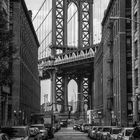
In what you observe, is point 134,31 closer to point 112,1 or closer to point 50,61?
point 112,1

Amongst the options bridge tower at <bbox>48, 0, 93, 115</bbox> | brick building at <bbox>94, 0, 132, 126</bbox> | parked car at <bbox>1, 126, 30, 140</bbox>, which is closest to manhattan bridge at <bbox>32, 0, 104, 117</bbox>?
bridge tower at <bbox>48, 0, 93, 115</bbox>

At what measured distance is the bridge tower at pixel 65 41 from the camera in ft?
506

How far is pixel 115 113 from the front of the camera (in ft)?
223

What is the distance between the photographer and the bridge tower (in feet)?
506

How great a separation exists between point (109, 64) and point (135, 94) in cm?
2967

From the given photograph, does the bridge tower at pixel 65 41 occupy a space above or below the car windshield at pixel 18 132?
above

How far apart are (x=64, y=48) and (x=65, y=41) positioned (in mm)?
3310

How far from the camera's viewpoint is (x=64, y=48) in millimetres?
153000

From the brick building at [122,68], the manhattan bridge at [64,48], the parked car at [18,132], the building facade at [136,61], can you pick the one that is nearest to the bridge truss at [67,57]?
the manhattan bridge at [64,48]

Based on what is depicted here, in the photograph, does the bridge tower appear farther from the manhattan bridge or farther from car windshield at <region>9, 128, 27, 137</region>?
car windshield at <region>9, 128, 27, 137</region>

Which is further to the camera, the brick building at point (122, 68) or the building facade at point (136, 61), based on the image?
the brick building at point (122, 68)

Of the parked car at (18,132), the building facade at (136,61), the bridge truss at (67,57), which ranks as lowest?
the parked car at (18,132)

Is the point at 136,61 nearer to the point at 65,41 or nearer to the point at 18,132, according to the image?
the point at 18,132

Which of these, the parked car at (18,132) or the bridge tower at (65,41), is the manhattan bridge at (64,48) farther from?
the parked car at (18,132)
